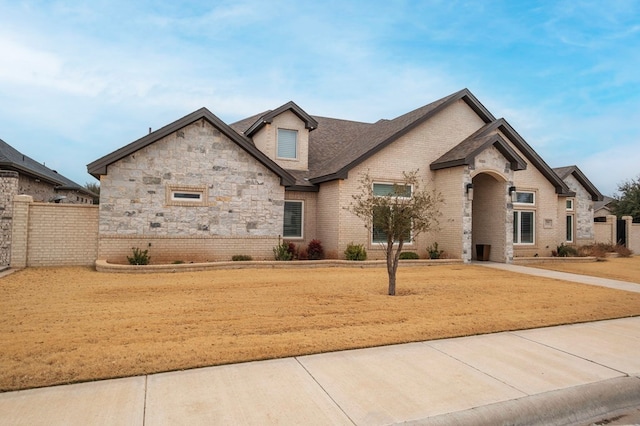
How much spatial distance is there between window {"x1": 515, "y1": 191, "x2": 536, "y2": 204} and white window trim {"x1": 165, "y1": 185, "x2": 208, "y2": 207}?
14.7 m

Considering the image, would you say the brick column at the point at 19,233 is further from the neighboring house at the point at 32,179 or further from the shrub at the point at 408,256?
the shrub at the point at 408,256

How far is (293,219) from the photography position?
1867 cm

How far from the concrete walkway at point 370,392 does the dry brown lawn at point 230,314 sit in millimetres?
391

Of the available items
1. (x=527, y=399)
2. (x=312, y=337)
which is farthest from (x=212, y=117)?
(x=527, y=399)

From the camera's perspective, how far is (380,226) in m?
10.7

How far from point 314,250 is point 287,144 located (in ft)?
17.9

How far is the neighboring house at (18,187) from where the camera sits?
13.5 m

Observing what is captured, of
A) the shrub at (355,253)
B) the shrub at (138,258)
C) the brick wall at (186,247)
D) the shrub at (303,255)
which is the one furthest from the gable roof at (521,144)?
the shrub at (138,258)

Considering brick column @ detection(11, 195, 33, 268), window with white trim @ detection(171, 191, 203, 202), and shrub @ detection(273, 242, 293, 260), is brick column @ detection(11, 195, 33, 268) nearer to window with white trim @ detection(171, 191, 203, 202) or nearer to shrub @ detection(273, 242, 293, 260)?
window with white trim @ detection(171, 191, 203, 202)

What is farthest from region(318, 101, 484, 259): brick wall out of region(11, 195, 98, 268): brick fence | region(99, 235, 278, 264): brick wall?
region(11, 195, 98, 268): brick fence

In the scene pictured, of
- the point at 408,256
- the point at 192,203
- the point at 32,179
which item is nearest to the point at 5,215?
the point at 192,203

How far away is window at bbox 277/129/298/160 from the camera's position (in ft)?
64.5

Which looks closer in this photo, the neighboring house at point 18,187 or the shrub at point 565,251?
the neighboring house at point 18,187

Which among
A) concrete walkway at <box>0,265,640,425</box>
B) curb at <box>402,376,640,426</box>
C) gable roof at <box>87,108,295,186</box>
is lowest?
curb at <box>402,376,640,426</box>
